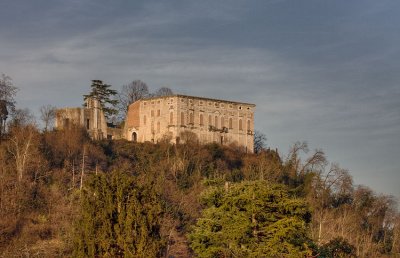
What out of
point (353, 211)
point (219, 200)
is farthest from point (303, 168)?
point (219, 200)

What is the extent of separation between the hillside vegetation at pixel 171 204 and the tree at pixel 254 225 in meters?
0.04

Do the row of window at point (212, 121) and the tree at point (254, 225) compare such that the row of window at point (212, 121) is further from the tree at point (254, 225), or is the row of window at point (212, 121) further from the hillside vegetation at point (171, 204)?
the tree at point (254, 225)

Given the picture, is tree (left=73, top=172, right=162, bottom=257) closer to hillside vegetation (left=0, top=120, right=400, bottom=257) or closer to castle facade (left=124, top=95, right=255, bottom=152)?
hillside vegetation (left=0, top=120, right=400, bottom=257)

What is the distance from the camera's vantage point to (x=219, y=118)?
6900cm

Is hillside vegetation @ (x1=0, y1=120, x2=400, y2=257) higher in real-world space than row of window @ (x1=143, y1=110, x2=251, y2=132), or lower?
lower

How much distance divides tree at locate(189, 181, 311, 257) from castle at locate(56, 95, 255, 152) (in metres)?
36.8

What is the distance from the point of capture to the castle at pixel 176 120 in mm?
65375

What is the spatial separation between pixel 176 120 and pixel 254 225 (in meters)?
39.4

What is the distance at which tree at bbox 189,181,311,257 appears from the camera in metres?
27.0

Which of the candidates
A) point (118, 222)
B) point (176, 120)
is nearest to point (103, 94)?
point (176, 120)

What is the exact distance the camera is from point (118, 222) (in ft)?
70.7

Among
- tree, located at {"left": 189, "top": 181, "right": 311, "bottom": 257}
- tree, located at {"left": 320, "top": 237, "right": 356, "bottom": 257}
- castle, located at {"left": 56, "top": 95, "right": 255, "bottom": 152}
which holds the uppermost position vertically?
castle, located at {"left": 56, "top": 95, "right": 255, "bottom": 152}

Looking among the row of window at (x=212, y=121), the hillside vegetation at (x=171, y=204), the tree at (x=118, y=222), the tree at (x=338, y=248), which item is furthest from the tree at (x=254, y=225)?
the row of window at (x=212, y=121)

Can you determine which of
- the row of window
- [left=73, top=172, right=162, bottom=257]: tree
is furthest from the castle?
[left=73, top=172, right=162, bottom=257]: tree
